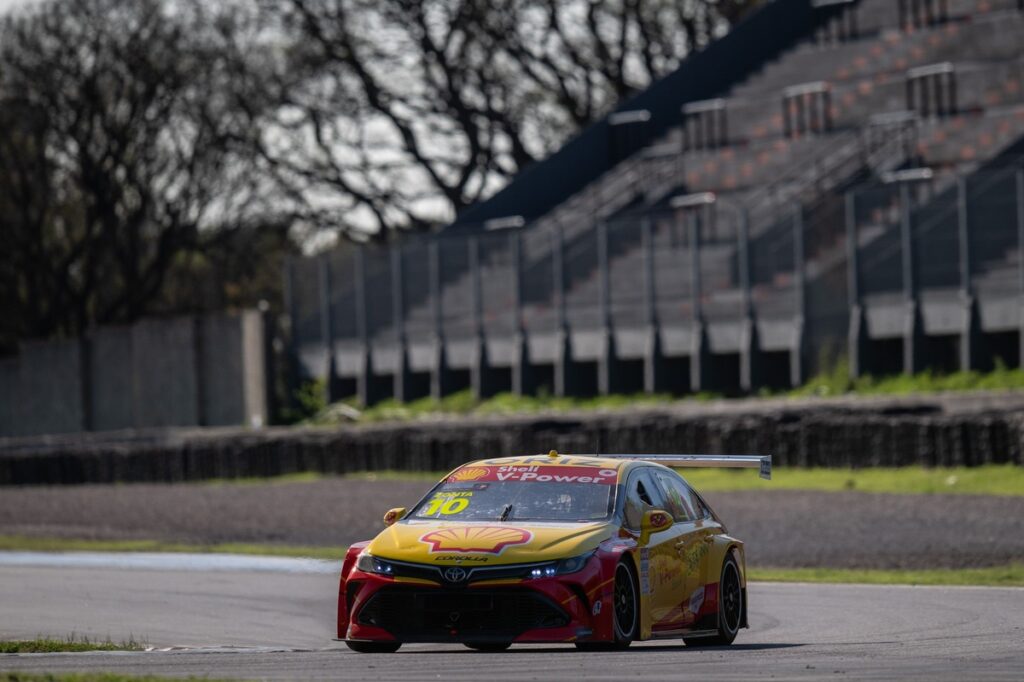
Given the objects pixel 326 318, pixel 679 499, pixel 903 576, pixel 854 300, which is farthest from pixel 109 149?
pixel 679 499

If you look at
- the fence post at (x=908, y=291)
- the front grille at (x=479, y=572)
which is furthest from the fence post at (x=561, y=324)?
the front grille at (x=479, y=572)

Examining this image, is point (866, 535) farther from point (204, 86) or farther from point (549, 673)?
point (204, 86)

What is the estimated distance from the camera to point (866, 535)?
24750 millimetres

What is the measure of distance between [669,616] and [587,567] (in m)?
1.40

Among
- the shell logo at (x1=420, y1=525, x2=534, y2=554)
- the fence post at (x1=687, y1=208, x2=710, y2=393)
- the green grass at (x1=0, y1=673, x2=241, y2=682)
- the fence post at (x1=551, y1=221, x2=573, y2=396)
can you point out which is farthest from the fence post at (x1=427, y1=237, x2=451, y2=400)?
the green grass at (x1=0, y1=673, x2=241, y2=682)

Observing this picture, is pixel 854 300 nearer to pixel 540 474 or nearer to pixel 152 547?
pixel 152 547

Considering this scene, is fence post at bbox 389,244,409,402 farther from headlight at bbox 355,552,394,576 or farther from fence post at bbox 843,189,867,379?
headlight at bbox 355,552,394,576

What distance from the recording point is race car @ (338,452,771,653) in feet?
42.9

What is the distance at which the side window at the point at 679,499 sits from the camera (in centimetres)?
1535

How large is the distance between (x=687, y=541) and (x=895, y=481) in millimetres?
14964

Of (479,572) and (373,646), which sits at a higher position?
(479,572)

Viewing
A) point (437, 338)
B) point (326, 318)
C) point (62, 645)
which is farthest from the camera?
point (326, 318)

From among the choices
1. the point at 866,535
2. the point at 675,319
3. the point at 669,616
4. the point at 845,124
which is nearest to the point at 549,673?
the point at 669,616

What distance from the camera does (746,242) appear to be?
122 ft
